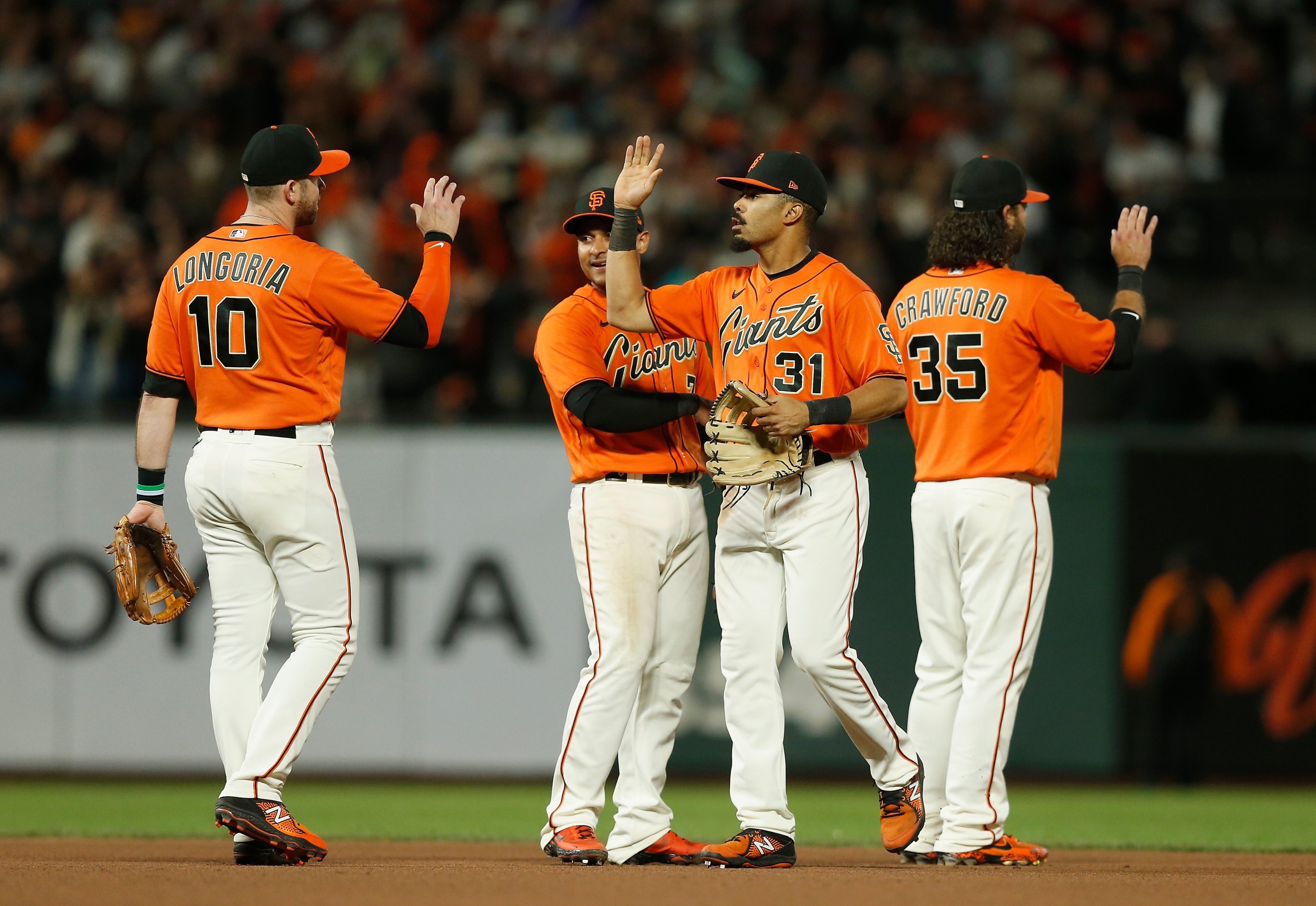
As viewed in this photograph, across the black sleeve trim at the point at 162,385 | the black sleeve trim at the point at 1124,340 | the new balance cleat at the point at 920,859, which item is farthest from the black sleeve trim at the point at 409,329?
the new balance cleat at the point at 920,859

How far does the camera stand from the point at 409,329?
5523mm

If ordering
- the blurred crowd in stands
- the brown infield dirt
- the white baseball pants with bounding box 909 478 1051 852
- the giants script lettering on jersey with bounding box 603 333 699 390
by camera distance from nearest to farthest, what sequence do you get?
the brown infield dirt
the white baseball pants with bounding box 909 478 1051 852
the giants script lettering on jersey with bounding box 603 333 699 390
the blurred crowd in stands

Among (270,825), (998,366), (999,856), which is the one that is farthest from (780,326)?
(270,825)

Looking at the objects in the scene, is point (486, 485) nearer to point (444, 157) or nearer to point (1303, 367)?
point (444, 157)

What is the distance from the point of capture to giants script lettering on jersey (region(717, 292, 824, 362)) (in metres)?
5.64

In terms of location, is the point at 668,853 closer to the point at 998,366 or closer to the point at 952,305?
the point at 998,366

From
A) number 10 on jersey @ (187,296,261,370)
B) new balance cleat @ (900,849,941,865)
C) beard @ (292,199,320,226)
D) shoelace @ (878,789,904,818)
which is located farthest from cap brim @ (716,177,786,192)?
new balance cleat @ (900,849,941,865)

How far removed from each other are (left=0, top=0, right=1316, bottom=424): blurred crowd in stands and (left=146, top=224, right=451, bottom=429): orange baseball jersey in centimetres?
508

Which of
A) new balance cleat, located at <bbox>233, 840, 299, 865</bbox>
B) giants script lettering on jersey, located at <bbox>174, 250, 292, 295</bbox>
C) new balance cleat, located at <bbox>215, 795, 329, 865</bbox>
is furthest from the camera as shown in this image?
giants script lettering on jersey, located at <bbox>174, 250, 292, 295</bbox>

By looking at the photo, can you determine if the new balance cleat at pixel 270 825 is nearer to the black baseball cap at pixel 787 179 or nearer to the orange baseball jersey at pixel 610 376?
the orange baseball jersey at pixel 610 376

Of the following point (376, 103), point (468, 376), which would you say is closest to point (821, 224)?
point (468, 376)

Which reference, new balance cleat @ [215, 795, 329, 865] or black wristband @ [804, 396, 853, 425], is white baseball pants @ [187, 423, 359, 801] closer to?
new balance cleat @ [215, 795, 329, 865]

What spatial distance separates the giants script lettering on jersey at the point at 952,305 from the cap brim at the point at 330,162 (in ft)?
6.76

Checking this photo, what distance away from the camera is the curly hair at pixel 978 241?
596cm
